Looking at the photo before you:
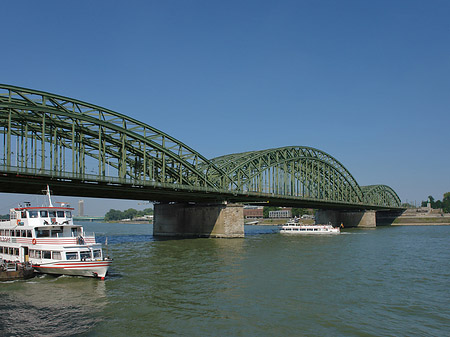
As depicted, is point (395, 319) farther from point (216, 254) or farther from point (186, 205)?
point (186, 205)

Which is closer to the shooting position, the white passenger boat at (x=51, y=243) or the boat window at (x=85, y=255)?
the white passenger boat at (x=51, y=243)

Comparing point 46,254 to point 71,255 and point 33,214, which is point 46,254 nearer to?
point 71,255

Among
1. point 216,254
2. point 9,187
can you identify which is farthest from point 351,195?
point 9,187

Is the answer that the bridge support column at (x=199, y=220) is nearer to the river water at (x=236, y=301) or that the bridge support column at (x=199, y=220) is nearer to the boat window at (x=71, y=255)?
the river water at (x=236, y=301)

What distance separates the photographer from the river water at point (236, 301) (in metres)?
20.9

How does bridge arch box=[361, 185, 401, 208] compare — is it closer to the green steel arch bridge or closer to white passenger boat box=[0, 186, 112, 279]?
the green steel arch bridge

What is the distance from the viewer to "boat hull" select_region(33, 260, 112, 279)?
3281cm

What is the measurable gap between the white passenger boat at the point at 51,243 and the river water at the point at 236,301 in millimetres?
1265

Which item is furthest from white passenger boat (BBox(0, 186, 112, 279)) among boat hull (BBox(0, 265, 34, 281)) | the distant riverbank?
the distant riverbank

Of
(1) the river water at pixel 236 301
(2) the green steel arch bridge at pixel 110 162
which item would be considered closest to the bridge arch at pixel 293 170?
(2) the green steel arch bridge at pixel 110 162

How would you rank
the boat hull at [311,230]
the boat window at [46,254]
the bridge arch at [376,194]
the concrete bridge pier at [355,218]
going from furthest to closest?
the bridge arch at [376,194] → the concrete bridge pier at [355,218] → the boat hull at [311,230] → the boat window at [46,254]

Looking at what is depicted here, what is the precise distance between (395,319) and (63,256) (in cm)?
2578

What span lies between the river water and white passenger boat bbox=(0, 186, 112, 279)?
4.15 feet

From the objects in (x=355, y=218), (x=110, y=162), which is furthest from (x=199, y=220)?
(x=355, y=218)
